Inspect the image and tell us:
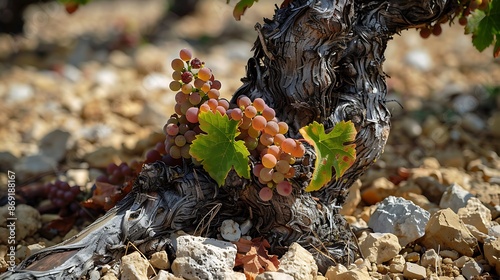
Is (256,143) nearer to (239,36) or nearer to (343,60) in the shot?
(343,60)

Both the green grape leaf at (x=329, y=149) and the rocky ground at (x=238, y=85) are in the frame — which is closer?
the green grape leaf at (x=329, y=149)

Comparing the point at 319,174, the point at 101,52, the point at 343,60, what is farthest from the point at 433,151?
the point at 101,52

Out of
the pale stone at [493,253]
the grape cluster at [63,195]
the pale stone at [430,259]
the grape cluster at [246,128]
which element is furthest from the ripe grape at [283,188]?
the grape cluster at [63,195]

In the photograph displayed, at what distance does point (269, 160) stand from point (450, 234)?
0.73 m

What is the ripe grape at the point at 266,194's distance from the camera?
1845mm

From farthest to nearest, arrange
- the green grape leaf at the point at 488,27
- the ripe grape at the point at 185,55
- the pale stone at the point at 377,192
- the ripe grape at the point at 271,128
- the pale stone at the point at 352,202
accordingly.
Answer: the pale stone at the point at 377,192, the pale stone at the point at 352,202, the green grape leaf at the point at 488,27, the ripe grape at the point at 185,55, the ripe grape at the point at 271,128

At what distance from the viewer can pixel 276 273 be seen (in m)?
1.75

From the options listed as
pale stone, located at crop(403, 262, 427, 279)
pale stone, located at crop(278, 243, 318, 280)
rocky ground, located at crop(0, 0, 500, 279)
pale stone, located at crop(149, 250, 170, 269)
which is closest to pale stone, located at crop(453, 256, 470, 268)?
rocky ground, located at crop(0, 0, 500, 279)

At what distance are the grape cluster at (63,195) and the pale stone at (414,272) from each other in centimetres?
131

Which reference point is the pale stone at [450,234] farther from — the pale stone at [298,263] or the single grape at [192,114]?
the single grape at [192,114]

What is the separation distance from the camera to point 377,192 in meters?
2.62

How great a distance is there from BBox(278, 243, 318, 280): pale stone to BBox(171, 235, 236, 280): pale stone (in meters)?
0.16

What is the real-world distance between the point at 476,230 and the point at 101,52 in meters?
4.81

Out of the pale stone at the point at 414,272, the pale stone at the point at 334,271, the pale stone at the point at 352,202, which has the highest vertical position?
the pale stone at the point at 352,202
